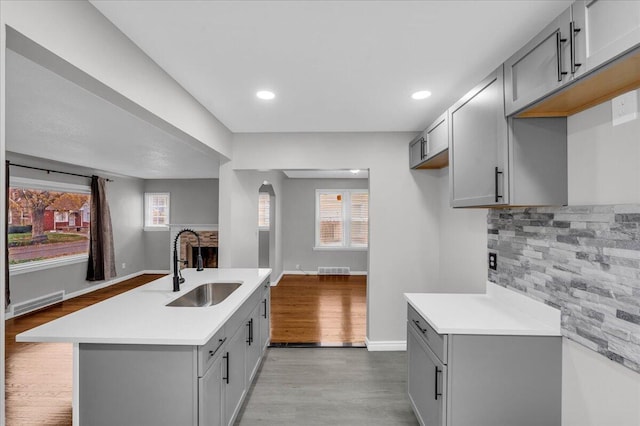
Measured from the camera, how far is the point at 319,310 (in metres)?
4.77

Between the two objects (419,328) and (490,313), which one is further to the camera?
(419,328)

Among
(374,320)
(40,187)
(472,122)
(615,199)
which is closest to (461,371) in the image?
(615,199)

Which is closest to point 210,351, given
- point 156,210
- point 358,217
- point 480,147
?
point 480,147

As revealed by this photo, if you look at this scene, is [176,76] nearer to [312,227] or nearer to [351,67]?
[351,67]

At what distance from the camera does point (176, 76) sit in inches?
82.9

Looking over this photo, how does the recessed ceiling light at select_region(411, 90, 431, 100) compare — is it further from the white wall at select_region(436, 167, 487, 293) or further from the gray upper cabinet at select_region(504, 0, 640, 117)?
the white wall at select_region(436, 167, 487, 293)

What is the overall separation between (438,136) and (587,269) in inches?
58.0

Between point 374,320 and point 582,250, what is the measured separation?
2279 millimetres

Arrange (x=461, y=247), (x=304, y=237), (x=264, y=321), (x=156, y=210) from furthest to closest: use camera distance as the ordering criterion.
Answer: (x=156, y=210), (x=304, y=237), (x=264, y=321), (x=461, y=247)

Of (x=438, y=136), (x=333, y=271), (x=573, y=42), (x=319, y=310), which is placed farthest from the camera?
(x=333, y=271)

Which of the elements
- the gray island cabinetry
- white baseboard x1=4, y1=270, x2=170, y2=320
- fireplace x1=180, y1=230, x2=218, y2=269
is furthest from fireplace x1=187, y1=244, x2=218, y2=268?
the gray island cabinetry

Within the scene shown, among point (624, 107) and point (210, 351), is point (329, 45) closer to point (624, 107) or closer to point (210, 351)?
point (624, 107)

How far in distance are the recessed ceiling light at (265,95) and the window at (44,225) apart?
443 centimetres

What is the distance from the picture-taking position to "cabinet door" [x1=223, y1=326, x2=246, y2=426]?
6.35 feet
